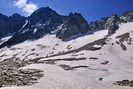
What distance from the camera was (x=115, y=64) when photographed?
260ft

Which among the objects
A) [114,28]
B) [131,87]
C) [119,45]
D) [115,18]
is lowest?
[131,87]

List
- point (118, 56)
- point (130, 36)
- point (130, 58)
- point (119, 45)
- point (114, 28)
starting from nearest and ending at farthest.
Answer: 1. point (130, 58)
2. point (118, 56)
3. point (119, 45)
4. point (130, 36)
5. point (114, 28)

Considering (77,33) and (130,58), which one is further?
(77,33)

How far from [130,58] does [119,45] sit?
86.5 feet

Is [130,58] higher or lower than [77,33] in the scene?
lower

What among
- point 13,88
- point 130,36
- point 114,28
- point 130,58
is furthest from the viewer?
point 114,28

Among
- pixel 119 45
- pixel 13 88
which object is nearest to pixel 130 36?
pixel 119 45

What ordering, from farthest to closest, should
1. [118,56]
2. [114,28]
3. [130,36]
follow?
1. [114,28]
2. [130,36]
3. [118,56]

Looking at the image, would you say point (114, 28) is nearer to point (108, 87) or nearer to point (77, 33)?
point (77, 33)

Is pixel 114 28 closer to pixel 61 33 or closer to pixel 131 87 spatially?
pixel 61 33

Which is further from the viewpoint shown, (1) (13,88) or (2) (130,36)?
(2) (130,36)

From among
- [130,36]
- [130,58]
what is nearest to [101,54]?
[130,58]

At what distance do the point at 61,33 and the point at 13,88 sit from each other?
526 ft

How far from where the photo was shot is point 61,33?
194000 millimetres
